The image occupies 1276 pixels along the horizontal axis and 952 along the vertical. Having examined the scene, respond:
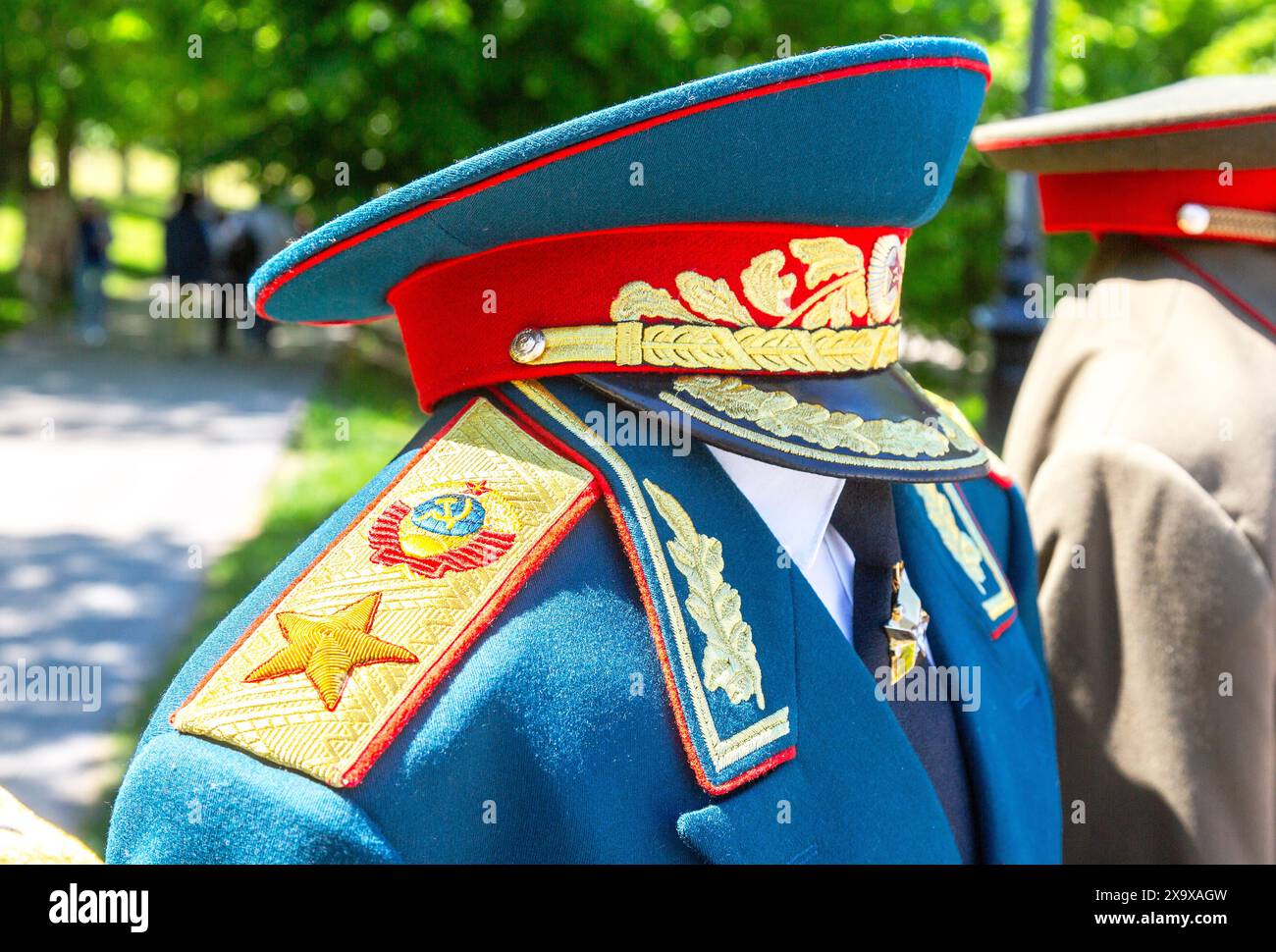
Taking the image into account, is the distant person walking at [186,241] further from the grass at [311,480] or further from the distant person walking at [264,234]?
the grass at [311,480]

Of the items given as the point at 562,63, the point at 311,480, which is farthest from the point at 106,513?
the point at 562,63

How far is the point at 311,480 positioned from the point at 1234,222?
24.1 feet

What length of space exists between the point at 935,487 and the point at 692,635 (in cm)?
60

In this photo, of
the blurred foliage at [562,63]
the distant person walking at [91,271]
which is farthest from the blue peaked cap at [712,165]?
the distant person walking at [91,271]

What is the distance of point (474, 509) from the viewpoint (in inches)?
52.8

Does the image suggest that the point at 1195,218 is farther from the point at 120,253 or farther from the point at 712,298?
the point at 120,253

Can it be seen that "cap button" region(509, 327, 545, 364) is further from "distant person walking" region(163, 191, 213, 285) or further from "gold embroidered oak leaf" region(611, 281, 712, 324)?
"distant person walking" region(163, 191, 213, 285)

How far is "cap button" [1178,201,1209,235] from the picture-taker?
211cm

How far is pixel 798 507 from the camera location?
4.77 feet

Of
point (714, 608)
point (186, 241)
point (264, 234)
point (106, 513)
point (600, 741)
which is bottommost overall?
point (106, 513)

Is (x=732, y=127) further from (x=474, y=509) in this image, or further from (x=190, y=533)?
(x=190, y=533)

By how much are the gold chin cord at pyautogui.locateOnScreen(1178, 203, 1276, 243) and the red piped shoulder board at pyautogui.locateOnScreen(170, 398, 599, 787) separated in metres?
1.22

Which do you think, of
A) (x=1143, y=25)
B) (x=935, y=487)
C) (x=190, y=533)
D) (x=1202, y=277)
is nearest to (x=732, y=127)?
(x=935, y=487)

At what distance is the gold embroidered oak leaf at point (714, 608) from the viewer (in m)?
1.28
